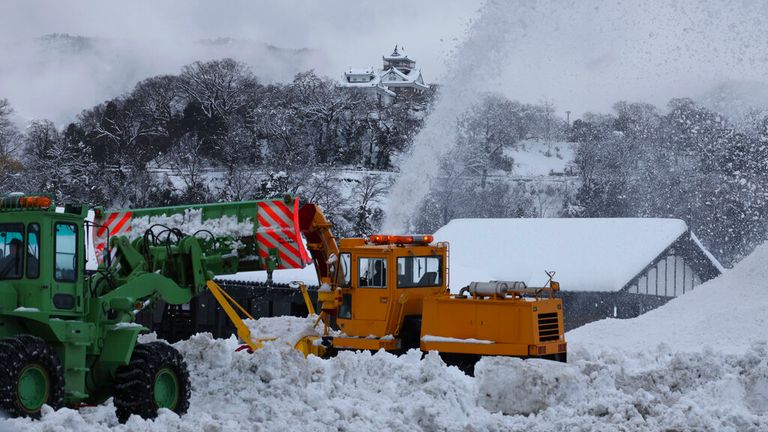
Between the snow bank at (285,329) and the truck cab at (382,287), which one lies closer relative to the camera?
the truck cab at (382,287)

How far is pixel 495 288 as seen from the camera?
1559 cm

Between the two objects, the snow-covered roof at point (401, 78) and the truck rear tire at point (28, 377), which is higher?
the snow-covered roof at point (401, 78)

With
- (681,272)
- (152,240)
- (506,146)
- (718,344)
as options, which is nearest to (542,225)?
(681,272)

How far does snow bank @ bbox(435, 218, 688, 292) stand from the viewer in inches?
1793

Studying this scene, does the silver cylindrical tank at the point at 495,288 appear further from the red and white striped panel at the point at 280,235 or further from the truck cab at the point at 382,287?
the red and white striped panel at the point at 280,235

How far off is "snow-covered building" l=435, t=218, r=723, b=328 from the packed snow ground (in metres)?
28.6

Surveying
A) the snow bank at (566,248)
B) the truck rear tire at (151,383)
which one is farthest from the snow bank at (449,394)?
the snow bank at (566,248)

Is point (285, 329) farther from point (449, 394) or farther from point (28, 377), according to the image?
point (28, 377)

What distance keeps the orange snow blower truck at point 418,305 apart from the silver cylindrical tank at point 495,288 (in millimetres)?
14

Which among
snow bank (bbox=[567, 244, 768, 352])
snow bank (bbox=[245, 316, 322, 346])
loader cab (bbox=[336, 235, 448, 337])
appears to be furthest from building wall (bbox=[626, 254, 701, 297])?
loader cab (bbox=[336, 235, 448, 337])

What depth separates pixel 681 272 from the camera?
158 feet

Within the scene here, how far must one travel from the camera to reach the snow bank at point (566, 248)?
1793 inches

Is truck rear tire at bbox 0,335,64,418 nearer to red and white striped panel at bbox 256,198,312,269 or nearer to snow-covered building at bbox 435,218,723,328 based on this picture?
red and white striped panel at bbox 256,198,312,269

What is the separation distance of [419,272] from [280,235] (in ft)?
10.2
